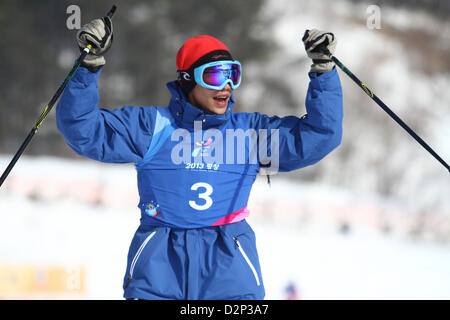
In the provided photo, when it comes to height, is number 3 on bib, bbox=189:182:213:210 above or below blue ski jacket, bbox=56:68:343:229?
below

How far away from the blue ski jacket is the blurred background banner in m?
2.72

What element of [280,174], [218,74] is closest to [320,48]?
[218,74]

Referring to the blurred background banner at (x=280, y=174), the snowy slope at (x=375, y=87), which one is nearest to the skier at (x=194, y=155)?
the blurred background banner at (x=280, y=174)

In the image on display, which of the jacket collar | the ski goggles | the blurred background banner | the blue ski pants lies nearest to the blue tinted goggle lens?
the ski goggles

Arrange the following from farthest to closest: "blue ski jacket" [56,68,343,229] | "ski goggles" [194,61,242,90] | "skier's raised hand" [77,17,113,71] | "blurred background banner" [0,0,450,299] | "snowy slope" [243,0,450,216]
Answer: "snowy slope" [243,0,450,216], "blurred background banner" [0,0,450,299], "ski goggles" [194,61,242,90], "blue ski jacket" [56,68,343,229], "skier's raised hand" [77,17,113,71]

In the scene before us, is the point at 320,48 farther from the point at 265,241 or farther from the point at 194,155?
the point at 265,241

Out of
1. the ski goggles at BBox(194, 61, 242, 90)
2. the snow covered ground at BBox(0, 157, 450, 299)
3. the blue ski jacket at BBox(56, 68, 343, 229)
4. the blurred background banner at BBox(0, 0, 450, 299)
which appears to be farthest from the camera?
the blurred background banner at BBox(0, 0, 450, 299)

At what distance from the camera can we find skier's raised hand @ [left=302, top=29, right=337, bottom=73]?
2105 millimetres

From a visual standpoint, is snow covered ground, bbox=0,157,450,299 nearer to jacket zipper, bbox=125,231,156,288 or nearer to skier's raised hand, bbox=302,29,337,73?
jacket zipper, bbox=125,231,156,288

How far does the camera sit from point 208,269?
2.03 metres

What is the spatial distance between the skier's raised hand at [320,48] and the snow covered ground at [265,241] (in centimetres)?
298

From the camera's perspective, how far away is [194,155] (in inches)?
83.8

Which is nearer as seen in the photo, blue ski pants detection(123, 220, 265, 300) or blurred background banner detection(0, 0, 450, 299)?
blue ski pants detection(123, 220, 265, 300)
